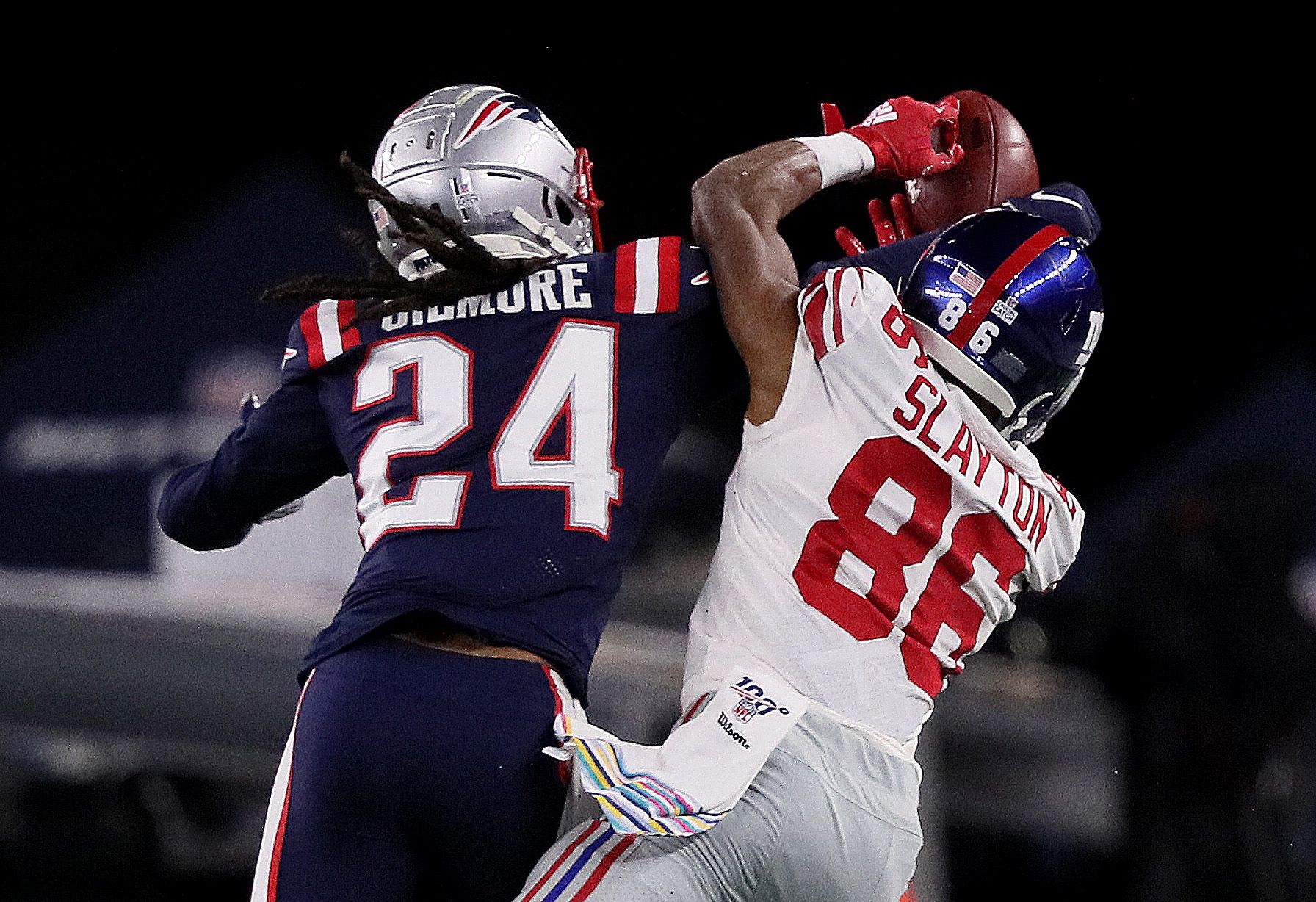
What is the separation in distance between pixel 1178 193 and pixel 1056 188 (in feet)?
3.66

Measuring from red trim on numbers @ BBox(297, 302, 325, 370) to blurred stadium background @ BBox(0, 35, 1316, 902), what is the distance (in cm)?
131

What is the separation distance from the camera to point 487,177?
194cm

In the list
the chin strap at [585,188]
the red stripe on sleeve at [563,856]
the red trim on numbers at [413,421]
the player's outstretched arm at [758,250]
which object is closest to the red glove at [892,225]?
the player's outstretched arm at [758,250]

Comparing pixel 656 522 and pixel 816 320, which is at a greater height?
pixel 816 320

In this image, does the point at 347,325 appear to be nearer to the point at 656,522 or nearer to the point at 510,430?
the point at 510,430

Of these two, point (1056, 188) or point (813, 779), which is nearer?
point (813, 779)

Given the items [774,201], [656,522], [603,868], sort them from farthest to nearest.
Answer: [656,522], [774,201], [603,868]

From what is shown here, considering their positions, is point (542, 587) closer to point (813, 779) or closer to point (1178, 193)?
point (813, 779)

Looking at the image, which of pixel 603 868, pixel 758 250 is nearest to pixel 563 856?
pixel 603 868

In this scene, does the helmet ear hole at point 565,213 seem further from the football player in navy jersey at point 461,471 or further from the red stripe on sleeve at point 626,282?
the red stripe on sleeve at point 626,282

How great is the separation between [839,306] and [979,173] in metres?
0.53

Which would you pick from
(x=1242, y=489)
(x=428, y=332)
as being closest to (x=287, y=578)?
(x=428, y=332)

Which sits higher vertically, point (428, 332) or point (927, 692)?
point (428, 332)

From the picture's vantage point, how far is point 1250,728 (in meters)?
3.14
